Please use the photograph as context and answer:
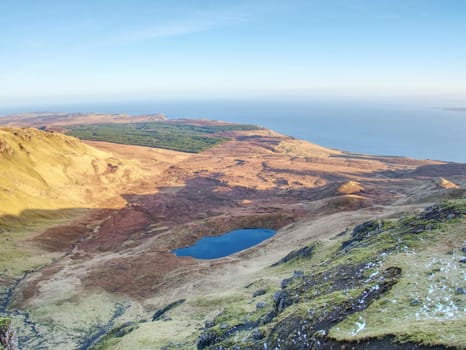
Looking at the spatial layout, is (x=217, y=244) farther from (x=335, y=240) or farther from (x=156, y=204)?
(x=156, y=204)

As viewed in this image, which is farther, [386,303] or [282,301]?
[282,301]

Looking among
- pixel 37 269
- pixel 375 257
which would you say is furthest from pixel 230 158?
pixel 375 257

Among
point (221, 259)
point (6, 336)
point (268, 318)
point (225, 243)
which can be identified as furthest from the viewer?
point (225, 243)

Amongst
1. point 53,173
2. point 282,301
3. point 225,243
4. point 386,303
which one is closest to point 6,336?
point 282,301

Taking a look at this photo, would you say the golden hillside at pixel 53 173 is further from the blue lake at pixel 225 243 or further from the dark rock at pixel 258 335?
the dark rock at pixel 258 335

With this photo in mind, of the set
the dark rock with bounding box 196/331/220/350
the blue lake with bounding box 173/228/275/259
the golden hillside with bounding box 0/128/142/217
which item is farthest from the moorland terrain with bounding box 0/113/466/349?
the blue lake with bounding box 173/228/275/259

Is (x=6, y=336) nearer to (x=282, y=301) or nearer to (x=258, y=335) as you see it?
(x=258, y=335)

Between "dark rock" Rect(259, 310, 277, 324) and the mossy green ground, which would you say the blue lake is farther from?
"dark rock" Rect(259, 310, 277, 324)
